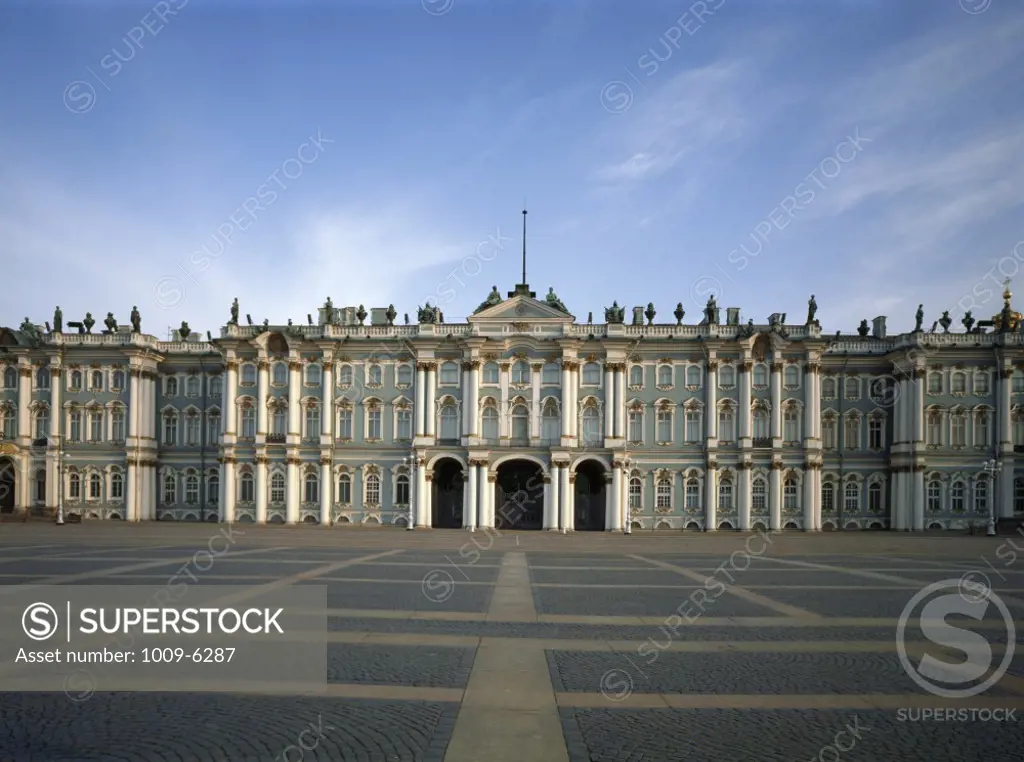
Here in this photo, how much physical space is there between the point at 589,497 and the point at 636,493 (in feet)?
13.0

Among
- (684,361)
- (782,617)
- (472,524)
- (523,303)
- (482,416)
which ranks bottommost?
(472,524)

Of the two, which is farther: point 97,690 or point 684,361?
point 684,361

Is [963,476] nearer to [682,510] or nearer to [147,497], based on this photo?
[682,510]

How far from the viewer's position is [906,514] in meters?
59.8

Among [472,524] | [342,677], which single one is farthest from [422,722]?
[472,524]

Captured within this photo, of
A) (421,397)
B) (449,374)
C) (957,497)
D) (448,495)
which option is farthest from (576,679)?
(957,497)

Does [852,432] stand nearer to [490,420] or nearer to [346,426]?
[490,420]

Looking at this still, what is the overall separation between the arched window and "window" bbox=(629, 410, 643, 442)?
21.8 meters

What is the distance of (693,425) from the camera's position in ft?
199

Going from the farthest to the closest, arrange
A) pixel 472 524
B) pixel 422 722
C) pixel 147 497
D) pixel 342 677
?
pixel 147 497
pixel 472 524
pixel 342 677
pixel 422 722

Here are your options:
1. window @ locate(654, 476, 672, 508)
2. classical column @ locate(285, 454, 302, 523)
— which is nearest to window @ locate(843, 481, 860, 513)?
window @ locate(654, 476, 672, 508)

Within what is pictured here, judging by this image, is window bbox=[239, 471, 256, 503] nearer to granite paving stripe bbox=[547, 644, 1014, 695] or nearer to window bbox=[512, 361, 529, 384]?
window bbox=[512, 361, 529, 384]

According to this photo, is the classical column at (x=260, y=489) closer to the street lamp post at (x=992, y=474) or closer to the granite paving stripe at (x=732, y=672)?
the granite paving stripe at (x=732, y=672)

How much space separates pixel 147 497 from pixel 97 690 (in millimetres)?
Answer: 57626
